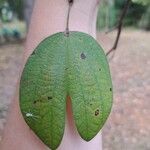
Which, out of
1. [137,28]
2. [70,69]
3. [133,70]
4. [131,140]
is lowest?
[137,28]

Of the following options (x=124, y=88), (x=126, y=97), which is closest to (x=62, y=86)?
(x=126, y=97)

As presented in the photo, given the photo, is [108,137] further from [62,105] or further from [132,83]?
[132,83]

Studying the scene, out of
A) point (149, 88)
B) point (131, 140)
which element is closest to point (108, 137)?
point (131, 140)

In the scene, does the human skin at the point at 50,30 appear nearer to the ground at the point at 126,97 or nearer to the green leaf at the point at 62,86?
the green leaf at the point at 62,86

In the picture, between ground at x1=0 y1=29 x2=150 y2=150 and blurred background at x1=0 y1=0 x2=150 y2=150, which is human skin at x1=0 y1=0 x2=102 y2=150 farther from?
ground at x1=0 y1=29 x2=150 y2=150

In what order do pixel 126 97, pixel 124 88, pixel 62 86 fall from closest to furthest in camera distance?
pixel 62 86 < pixel 126 97 < pixel 124 88

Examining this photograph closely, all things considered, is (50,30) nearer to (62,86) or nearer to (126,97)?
(62,86)
